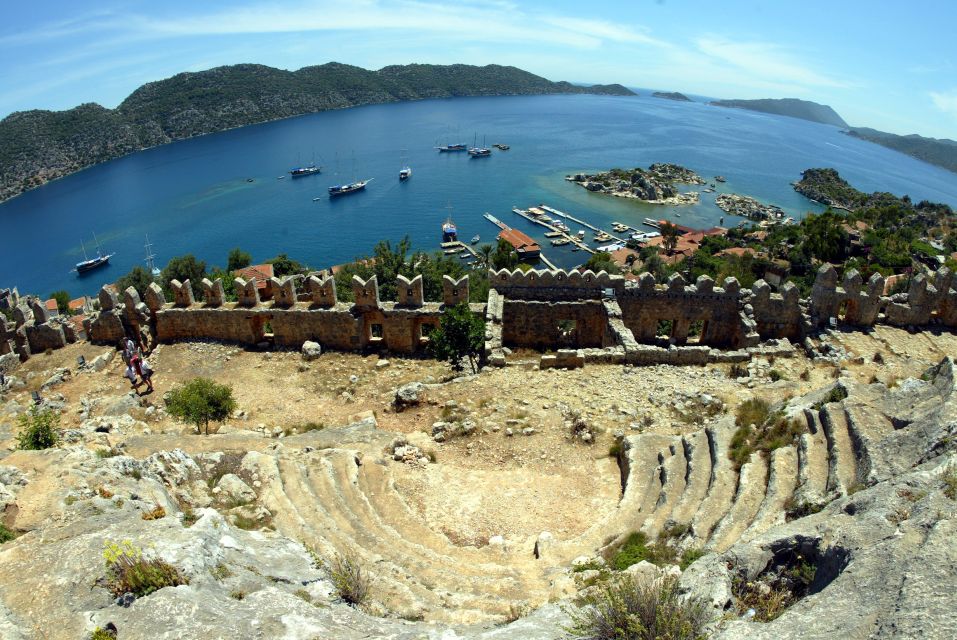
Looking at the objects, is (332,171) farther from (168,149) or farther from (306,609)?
(306,609)

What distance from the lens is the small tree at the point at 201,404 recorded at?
14000 mm

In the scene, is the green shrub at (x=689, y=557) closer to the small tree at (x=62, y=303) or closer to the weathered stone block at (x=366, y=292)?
the weathered stone block at (x=366, y=292)

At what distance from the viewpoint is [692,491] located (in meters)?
10.2

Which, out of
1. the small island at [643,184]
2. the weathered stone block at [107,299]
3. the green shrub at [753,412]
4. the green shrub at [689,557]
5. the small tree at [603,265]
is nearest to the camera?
the green shrub at [689,557]

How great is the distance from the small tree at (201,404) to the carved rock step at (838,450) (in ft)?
44.9

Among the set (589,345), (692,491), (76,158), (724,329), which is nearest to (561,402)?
(692,491)

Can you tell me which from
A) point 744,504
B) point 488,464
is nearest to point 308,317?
point 488,464

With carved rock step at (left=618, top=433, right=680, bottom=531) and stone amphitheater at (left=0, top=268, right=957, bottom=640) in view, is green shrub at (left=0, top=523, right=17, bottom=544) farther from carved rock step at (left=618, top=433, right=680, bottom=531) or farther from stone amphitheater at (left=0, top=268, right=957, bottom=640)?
carved rock step at (left=618, top=433, right=680, bottom=531)

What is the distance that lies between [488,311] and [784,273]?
136ft

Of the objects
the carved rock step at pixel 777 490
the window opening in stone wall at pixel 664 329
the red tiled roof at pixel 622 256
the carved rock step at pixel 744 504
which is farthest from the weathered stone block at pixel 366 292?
the red tiled roof at pixel 622 256

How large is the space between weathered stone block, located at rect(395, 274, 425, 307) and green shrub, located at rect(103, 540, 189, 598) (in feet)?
45.2

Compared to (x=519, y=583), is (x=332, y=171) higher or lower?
higher

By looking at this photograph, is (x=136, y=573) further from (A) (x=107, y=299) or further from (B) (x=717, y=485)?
(A) (x=107, y=299)

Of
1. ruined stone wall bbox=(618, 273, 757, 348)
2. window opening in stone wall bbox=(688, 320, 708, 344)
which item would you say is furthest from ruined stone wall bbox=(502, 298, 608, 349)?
window opening in stone wall bbox=(688, 320, 708, 344)
